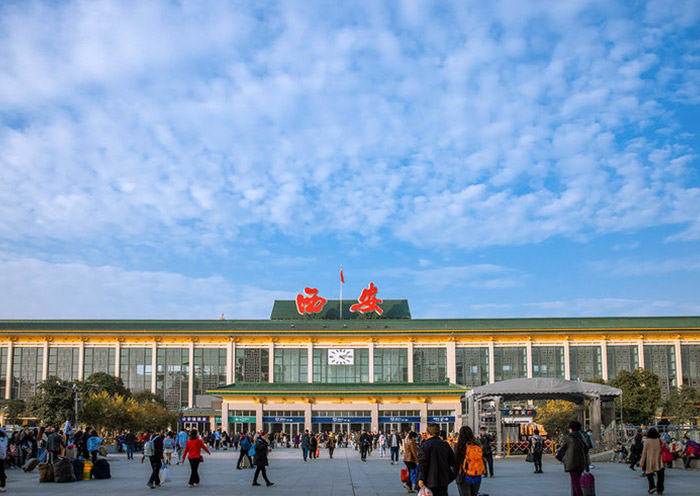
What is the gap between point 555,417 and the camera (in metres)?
75.8

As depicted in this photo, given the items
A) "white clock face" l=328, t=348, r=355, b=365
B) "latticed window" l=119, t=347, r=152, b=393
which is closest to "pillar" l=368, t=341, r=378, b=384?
"white clock face" l=328, t=348, r=355, b=365

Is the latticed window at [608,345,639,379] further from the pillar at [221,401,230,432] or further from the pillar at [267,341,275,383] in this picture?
the pillar at [221,401,230,432]

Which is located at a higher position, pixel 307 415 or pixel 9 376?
pixel 9 376

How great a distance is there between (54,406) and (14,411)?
1918cm

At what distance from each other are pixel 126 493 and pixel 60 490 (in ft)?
7.49

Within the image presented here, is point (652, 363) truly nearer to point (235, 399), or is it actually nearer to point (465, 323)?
point (465, 323)

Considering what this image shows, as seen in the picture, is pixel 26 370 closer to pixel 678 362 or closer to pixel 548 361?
pixel 548 361

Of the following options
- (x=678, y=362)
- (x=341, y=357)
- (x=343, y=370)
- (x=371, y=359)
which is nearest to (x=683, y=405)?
(x=678, y=362)

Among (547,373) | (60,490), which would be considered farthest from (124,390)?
(60,490)

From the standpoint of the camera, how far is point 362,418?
80562mm

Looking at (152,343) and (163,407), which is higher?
(152,343)

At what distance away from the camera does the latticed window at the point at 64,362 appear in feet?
310

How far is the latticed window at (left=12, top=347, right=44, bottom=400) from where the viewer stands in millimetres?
94688

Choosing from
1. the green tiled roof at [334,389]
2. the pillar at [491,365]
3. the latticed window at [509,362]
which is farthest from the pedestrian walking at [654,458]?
the latticed window at [509,362]
